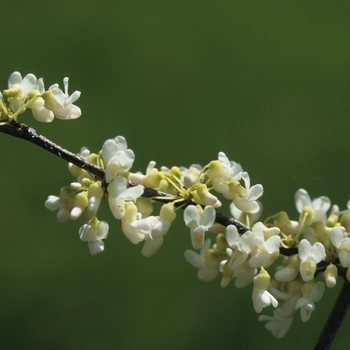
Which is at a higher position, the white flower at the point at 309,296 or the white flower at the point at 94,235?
the white flower at the point at 94,235

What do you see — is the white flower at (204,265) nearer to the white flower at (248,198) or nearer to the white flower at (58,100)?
the white flower at (248,198)

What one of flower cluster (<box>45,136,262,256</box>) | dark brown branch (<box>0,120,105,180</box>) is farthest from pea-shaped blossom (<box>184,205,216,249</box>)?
dark brown branch (<box>0,120,105,180</box>)

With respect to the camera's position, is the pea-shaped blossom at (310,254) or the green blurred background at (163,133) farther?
the green blurred background at (163,133)

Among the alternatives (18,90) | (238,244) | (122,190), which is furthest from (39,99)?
(238,244)

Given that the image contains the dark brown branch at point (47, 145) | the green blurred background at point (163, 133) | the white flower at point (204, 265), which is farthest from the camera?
the green blurred background at point (163, 133)

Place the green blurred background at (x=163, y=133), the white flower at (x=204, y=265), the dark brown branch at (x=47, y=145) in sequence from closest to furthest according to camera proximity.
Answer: the dark brown branch at (x=47, y=145) < the white flower at (x=204, y=265) < the green blurred background at (x=163, y=133)

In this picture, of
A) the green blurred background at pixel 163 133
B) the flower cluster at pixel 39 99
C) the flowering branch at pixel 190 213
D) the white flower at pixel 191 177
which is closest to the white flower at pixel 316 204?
the flowering branch at pixel 190 213

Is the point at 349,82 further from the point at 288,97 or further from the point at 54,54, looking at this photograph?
the point at 54,54

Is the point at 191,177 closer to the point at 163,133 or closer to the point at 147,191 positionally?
the point at 147,191
